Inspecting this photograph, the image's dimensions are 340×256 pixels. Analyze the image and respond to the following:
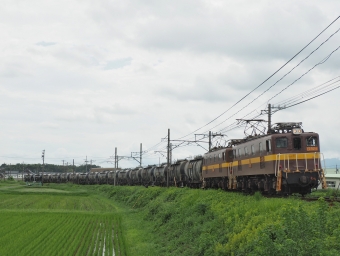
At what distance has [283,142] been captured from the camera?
28234mm

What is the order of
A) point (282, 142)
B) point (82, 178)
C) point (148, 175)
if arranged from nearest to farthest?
point (282, 142) < point (148, 175) < point (82, 178)

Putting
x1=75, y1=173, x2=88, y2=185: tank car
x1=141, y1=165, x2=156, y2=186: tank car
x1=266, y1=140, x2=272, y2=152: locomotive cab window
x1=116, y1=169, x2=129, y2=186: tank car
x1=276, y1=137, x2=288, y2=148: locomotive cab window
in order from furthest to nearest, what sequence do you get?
1. x1=75, y1=173, x2=88, y2=185: tank car
2. x1=116, y1=169, x2=129, y2=186: tank car
3. x1=141, y1=165, x2=156, y2=186: tank car
4. x1=266, y1=140, x2=272, y2=152: locomotive cab window
5. x1=276, y1=137, x2=288, y2=148: locomotive cab window

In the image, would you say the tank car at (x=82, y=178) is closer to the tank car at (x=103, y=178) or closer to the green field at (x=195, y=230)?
the tank car at (x=103, y=178)

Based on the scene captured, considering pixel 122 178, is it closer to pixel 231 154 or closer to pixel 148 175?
pixel 148 175

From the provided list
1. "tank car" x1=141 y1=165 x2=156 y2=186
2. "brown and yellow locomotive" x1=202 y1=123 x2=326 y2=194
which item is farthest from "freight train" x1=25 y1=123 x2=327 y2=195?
"tank car" x1=141 y1=165 x2=156 y2=186

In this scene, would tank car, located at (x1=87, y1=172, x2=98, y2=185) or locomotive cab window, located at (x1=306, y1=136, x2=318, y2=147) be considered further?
tank car, located at (x1=87, y1=172, x2=98, y2=185)

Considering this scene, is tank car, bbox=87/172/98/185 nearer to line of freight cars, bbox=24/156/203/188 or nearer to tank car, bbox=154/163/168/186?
line of freight cars, bbox=24/156/203/188

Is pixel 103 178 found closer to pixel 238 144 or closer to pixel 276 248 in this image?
pixel 238 144

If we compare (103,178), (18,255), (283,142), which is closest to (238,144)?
(283,142)

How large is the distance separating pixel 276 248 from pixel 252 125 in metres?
29.1

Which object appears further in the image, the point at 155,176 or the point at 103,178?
the point at 103,178

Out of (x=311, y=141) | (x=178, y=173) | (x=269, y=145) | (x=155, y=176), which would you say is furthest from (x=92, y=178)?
(x=311, y=141)

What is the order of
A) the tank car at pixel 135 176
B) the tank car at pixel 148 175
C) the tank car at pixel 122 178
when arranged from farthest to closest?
the tank car at pixel 122 178
the tank car at pixel 135 176
the tank car at pixel 148 175

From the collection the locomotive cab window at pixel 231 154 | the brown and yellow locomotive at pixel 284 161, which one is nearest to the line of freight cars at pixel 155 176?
the locomotive cab window at pixel 231 154
